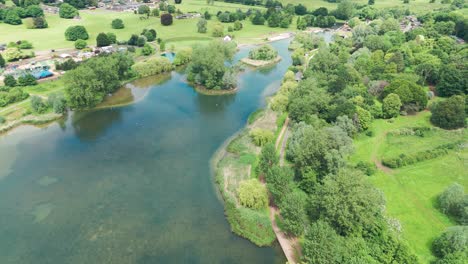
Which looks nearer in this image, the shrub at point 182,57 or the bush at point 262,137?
the bush at point 262,137

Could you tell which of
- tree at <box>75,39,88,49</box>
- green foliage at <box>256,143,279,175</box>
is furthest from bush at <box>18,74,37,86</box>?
green foliage at <box>256,143,279,175</box>

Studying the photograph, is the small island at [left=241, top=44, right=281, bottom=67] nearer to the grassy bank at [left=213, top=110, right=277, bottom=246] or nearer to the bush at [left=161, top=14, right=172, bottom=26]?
the grassy bank at [left=213, top=110, right=277, bottom=246]

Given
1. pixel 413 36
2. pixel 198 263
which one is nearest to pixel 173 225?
pixel 198 263

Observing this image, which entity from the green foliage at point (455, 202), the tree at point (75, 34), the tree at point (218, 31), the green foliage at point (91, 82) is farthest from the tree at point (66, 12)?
the green foliage at point (455, 202)

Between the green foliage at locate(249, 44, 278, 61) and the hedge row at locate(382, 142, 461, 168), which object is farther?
the green foliage at locate(249, 44, 278, 61)

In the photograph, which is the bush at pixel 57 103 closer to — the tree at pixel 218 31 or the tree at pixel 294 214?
the tree at pixel 294 214

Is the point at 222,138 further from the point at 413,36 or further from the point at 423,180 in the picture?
the point at 413,36

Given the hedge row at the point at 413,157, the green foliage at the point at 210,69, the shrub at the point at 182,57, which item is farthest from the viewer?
the shrub at the point at 182,57
